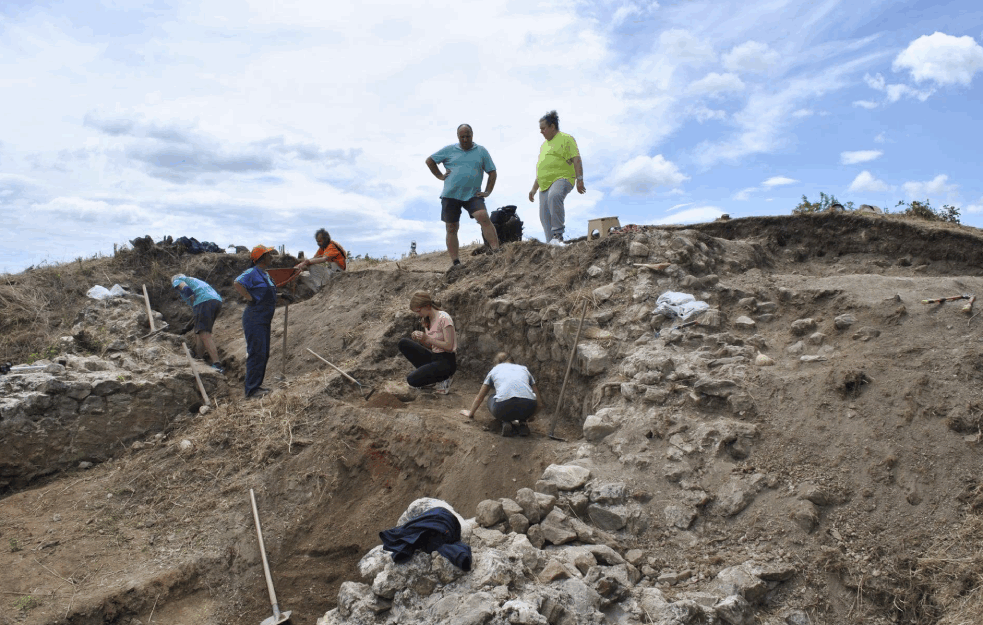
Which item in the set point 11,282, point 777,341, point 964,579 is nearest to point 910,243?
point 777,341

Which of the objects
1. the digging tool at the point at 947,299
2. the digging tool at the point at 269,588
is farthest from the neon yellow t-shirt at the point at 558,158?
the digging tool at the point at 269,588

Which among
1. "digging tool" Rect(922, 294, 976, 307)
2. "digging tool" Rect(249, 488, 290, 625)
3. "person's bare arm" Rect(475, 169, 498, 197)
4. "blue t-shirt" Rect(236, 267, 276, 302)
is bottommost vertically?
"digging tool" Rect(249, 488, 290, 625)

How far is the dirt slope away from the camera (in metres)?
4.11

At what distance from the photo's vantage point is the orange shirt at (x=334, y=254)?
35.8ft

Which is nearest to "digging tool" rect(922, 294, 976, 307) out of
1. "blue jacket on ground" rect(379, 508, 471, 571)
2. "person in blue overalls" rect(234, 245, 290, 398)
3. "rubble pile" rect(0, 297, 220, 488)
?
"blue jacket on ground" rect(379, 508, 471, 571)

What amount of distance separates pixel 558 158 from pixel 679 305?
265cm

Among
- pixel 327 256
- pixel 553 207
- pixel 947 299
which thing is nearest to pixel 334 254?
pixel 327 256

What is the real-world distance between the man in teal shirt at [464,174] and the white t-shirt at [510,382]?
299 centimetres

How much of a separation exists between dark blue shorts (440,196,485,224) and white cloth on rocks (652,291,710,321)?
114 inches

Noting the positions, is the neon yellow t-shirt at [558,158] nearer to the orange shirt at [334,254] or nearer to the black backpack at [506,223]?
the black backpack at [506,223]

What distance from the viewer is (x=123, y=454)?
6930 mm

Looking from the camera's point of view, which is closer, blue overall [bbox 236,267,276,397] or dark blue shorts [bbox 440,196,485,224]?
blue overall [bbox 236,267,276,397]

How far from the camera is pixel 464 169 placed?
26.5 feet

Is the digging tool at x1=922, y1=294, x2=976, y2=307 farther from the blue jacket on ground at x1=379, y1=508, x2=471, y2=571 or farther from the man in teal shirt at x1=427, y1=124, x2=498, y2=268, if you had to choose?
the man in teal shirt at x1=427, y1=124, x2=498, y2=268
